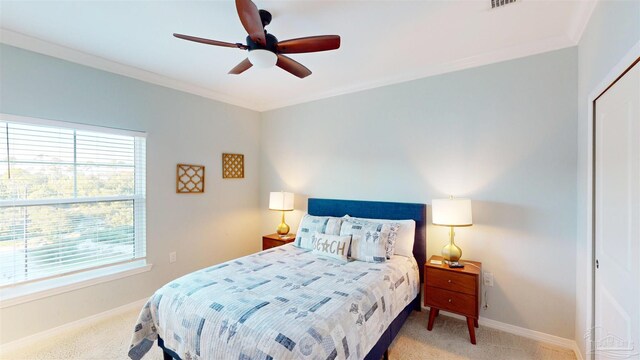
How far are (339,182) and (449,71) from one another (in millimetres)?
1777

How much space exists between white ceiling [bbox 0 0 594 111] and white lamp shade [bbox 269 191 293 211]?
1567 mm

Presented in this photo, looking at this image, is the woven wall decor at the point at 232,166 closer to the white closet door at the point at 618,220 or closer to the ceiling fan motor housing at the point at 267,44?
the ceiling fan motor housing at the point at 267,44

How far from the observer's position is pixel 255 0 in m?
1.82

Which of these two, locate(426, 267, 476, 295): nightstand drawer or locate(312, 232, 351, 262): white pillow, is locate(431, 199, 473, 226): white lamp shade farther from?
locate(312, 232, 351, 262): white pillow

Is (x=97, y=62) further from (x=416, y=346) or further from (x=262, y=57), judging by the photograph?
(x=416, y=346)

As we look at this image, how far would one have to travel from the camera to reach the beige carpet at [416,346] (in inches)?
86.0

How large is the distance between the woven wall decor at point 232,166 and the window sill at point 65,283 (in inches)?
58.8

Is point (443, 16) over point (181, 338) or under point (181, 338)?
over

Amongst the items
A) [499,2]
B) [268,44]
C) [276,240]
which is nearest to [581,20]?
[499,2]

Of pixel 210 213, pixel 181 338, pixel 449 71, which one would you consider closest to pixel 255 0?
pixel 449 71

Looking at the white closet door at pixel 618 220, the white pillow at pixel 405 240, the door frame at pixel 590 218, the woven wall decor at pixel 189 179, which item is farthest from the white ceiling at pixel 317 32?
the white pillow at pixel 405 240

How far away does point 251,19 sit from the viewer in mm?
1551

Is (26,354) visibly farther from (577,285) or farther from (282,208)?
(577,285)

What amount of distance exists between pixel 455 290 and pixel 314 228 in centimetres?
151
